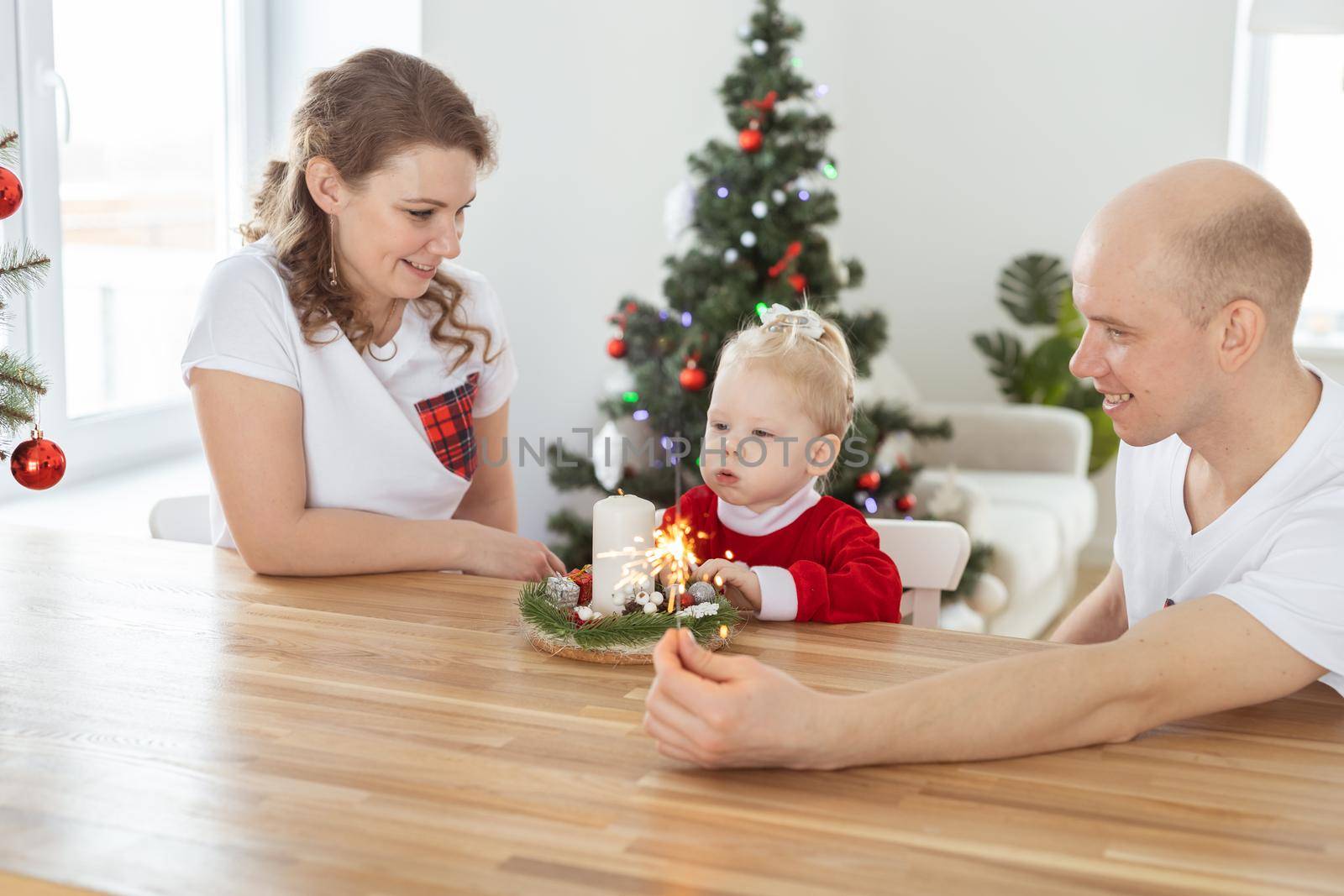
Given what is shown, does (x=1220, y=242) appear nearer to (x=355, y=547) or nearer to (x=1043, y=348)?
(x=355, y=547)

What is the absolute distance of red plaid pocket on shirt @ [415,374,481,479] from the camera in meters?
1.90

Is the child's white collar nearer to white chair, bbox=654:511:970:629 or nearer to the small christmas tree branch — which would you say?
white chair, bbox=654:511:970:629

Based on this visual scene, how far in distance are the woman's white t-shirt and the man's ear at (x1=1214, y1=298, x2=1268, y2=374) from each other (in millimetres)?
1094

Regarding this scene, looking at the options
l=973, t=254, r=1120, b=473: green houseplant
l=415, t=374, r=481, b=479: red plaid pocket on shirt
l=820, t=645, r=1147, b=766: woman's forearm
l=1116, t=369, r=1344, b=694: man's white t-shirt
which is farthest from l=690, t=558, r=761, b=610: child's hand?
l=973, t=254, r=1120, b=473: green houseplant

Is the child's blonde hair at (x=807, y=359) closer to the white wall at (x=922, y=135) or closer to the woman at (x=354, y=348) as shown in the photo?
the woman at (x=354, y=348)

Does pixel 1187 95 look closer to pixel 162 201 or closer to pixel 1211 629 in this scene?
pixel 162 201

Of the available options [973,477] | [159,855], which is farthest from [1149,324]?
[973,477]

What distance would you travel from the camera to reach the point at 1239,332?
1306 millimetres

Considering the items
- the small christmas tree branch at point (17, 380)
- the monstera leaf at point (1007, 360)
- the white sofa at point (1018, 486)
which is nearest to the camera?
the small christmas tree branch at point (17, 380)

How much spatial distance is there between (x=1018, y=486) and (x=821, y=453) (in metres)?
2.81

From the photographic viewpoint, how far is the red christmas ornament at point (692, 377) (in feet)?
10.9

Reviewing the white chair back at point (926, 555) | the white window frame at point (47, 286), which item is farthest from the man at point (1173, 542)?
the white window frame at point (47, 286)

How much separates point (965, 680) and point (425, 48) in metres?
2.40

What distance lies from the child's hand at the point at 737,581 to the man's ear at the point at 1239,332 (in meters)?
0.56
